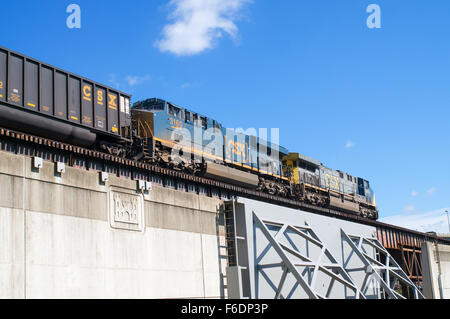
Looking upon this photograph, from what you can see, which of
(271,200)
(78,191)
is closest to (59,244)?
(78,191)

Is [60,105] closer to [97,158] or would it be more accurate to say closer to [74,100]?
[74,100]

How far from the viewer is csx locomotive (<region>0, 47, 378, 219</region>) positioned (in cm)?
1925

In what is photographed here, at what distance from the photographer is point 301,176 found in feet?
138

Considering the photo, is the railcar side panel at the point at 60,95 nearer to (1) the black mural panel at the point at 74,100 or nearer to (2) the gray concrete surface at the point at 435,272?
(1) the black mural panel at the point at 74,100

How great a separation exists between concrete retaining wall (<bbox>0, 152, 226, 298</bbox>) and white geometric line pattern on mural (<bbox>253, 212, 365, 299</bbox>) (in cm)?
193

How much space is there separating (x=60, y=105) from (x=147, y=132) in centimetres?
698

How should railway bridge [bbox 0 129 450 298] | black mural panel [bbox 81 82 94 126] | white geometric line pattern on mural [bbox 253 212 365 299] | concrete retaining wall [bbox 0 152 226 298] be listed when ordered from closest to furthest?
1. concrete retaining wall [bbox 0 152 226 298]
2. railway bridge [bbox 0 129 450 298]
3. white geometric line pattern on mural [bbox 253 212 365 299]
4. black mural panel [bbox 81 82 94 126]

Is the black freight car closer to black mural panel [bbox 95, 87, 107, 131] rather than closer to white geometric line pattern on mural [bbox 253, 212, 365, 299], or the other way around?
black mural panel [bbox 95, 87, 107, 131]

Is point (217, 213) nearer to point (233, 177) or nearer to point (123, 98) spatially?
point (123, 98)

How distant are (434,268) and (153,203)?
89.0ft

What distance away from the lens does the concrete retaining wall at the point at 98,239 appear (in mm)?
12977

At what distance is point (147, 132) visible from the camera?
27.1 m

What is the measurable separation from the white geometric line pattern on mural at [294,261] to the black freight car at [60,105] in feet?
26.6

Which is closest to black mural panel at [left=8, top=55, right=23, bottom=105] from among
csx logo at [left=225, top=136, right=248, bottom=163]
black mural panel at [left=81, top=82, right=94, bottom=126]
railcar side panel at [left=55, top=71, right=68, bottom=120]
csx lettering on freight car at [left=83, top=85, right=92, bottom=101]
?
railcar side panel at [left=55, top=71, right=68, bottom=120]
